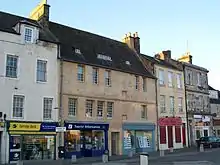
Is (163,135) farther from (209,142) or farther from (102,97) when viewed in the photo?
(102,97)

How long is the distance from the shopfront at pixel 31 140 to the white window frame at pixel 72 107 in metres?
1.98

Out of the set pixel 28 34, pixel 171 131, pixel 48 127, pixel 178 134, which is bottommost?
pixel 178 134

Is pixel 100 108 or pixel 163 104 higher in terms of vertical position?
pixel 163 104

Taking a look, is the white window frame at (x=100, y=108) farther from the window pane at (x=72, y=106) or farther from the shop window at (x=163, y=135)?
the shop window at (x=163, y=135)

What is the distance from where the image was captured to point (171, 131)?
36500 millimetres

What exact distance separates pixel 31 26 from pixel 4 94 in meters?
5.71

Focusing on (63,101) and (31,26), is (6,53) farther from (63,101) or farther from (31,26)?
(63,101)

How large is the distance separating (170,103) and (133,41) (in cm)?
817

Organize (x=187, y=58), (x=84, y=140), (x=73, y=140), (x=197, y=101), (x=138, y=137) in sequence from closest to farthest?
(x=73, y=140), (x=84, y=140), (x=138, y=137), (x=197, y=101), (x=187, y=58)

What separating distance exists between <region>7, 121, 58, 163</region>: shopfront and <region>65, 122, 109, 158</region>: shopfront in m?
1.49

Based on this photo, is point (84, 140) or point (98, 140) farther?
point (98, 140)

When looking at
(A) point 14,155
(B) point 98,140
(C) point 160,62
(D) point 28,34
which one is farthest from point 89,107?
(C) point 160,62

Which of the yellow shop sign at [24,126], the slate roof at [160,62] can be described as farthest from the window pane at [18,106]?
the slate roof at [160,62]

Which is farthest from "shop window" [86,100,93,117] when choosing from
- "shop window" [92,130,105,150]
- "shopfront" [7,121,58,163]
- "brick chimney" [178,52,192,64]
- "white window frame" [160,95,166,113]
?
"brick chimney" [178,52,192,64]
